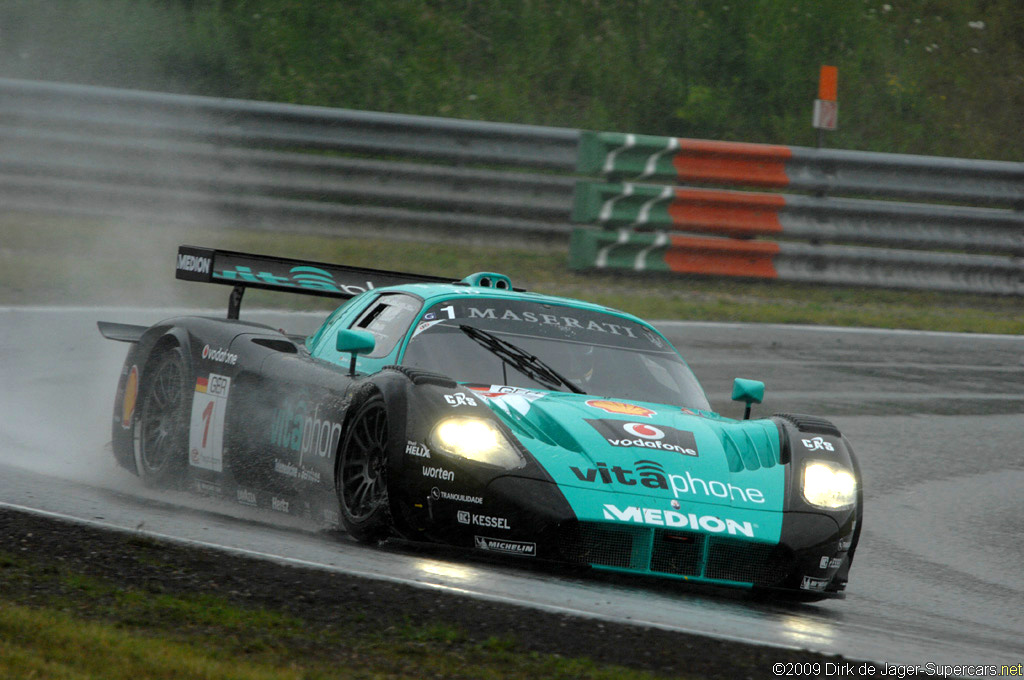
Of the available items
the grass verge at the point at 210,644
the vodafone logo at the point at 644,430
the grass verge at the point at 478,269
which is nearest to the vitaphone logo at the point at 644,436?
the vodafone logo at the point at 644,430

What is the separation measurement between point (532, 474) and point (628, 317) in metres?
2.00

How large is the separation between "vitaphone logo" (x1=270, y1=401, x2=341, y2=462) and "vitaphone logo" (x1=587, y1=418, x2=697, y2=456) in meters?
1.04

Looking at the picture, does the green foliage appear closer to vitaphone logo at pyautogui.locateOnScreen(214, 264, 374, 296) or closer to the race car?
vitaphone logo at pyautogui.locateOnScreen(214, 264, 374, 296)

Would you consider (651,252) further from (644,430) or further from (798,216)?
(644,430)

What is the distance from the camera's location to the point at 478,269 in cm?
1267

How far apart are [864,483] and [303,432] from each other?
331 cm

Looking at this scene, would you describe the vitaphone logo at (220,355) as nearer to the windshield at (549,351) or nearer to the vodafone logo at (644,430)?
the windshield at (549,351)

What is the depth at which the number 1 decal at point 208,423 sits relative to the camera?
6672 mm

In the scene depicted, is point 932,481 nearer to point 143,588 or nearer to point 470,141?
point 143,588

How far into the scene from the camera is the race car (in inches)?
197

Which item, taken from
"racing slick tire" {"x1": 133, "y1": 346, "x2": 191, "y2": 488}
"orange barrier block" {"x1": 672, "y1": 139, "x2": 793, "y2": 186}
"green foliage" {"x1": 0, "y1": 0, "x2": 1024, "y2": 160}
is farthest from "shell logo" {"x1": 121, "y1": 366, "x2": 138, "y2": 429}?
"green foliage" {"x1": 0, "y1": 0, "x2": 1024, "y2": 160}

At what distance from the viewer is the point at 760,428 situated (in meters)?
5.82

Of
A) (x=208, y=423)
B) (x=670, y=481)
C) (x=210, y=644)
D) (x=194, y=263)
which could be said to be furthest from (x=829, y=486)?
(x=194, y=263)

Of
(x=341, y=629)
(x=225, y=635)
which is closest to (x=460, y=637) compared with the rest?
(x=341, y=629)
